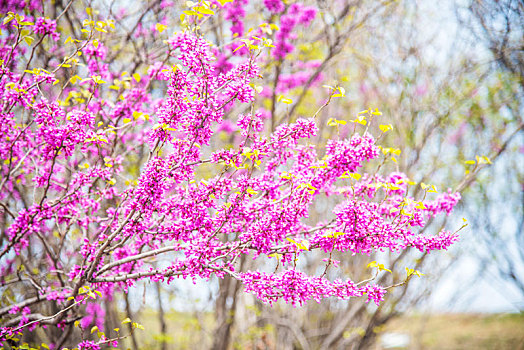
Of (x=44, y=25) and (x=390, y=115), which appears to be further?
(x=390, y=115)

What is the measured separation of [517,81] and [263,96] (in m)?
4.54

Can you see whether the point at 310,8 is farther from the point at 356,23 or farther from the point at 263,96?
the point at 263,96

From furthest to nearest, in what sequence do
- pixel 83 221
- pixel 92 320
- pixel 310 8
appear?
pixel 92 320 < pixel 310 8 < pixel 83 221

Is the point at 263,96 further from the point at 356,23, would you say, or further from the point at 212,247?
the point at 212,247

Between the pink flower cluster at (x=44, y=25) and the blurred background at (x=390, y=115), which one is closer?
the pink flower cluster at (x=44, y=25)

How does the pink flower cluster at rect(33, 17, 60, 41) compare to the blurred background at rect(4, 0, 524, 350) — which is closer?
the pink flower cluster at rect(33, 17, 60, 41)

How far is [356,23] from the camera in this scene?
20.2 ft

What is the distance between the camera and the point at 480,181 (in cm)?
748

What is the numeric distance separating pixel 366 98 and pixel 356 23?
208 cm

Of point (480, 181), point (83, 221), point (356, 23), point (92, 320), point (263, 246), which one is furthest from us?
point (480, 181)

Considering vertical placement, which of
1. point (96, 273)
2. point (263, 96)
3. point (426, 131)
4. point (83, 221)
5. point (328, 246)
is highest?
point (263, 96)

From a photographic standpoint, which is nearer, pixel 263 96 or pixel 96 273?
pixel 96 273

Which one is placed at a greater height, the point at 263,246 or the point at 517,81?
the point at 517,81

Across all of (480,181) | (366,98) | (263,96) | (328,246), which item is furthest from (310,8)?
(480,181)
